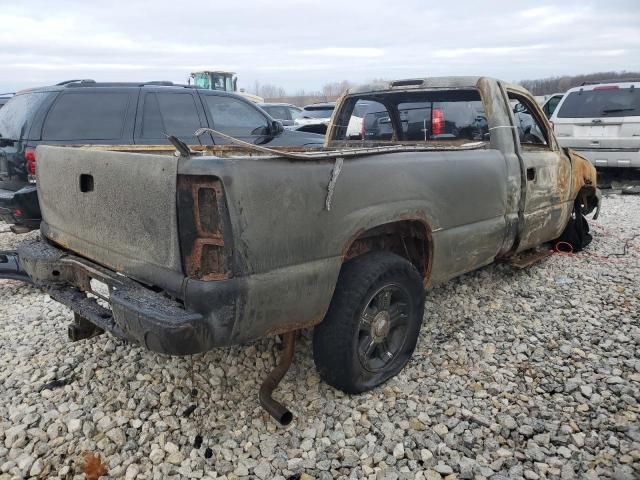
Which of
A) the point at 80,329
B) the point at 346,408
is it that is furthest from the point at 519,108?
the point at 80,329

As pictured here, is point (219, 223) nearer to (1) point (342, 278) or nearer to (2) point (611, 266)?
(1) point (342, 278)

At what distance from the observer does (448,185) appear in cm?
308

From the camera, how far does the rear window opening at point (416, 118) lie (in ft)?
12.9

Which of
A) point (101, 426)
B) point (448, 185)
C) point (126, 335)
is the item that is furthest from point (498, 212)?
point (101, 426)

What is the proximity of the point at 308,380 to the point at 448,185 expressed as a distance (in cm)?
145

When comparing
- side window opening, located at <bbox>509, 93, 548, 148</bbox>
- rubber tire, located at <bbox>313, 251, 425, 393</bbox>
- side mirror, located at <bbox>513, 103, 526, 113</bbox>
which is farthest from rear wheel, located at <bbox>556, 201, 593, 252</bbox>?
rubber tire, located at <bbox>313, 251, 425, 393</bbox>

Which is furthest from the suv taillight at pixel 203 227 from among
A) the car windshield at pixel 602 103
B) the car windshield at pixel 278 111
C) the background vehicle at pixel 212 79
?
the background vehicle at pixel 212 79

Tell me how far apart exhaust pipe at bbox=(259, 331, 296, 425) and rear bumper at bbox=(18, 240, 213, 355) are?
59cm

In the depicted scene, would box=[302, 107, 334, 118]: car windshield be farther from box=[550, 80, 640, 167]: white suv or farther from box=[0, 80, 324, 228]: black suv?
box=[0, 80, 324, 228]: black suv

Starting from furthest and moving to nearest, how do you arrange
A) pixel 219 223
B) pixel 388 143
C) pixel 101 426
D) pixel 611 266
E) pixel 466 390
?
pixel 611 266 → pixel 388 143 → pixel 466 390 → pixel 101 426 → pixel 219 223

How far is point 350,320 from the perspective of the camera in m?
2.58

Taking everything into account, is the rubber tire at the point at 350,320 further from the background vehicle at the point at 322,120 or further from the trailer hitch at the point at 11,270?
the trailer hitch at the point at 11,270

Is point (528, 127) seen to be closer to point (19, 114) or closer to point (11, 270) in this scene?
point (11, 270)

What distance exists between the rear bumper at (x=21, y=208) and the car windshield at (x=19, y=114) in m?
0.76
